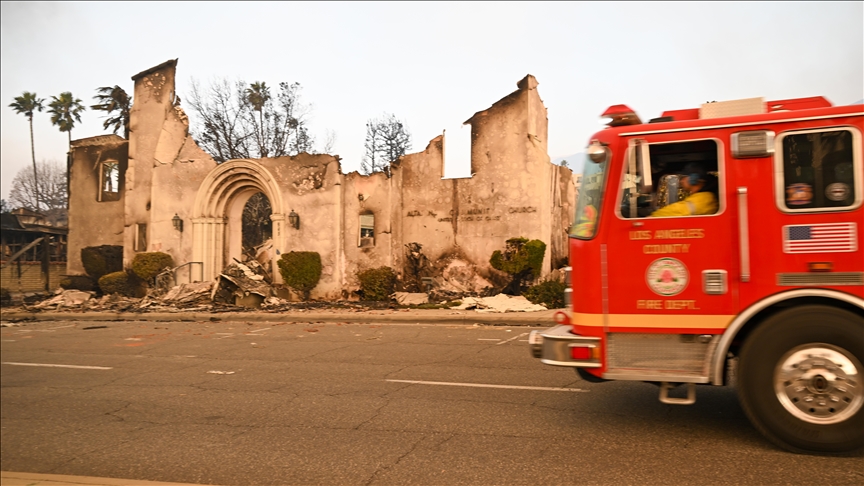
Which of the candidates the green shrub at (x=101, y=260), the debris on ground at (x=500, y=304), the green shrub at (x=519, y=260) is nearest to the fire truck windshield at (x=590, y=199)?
the debris on ground at (x=500, y=304)

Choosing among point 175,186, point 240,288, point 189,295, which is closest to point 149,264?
point 189,295

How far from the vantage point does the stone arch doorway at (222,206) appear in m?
22.8

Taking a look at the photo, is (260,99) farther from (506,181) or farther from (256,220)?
(506,181)

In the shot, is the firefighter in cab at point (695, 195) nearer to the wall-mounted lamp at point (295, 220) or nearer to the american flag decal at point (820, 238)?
the american flag decal at point (820, 238)

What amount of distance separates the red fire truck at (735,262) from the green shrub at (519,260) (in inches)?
536

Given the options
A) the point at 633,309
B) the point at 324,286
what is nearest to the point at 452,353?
the point at 633,309

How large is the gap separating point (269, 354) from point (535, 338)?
6497mm

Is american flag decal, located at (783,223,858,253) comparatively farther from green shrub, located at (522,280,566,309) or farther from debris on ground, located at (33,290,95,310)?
debris on ground, located at (33,290,95,310)

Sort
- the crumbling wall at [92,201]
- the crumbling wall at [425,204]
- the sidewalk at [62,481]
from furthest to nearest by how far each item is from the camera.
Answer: the crumbling wall at [92,201] < the crumbling wall at [425,204] < the sidewalk at [62,481]

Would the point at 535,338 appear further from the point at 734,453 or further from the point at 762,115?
the point at 762,115

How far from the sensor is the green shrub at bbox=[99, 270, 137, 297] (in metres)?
24.4

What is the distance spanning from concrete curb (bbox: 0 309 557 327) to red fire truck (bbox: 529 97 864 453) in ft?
32.3

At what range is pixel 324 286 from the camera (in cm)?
2211

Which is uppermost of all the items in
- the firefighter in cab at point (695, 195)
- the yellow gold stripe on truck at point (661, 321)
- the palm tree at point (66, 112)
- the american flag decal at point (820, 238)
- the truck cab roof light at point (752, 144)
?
the palm tree at point (66, 112)
